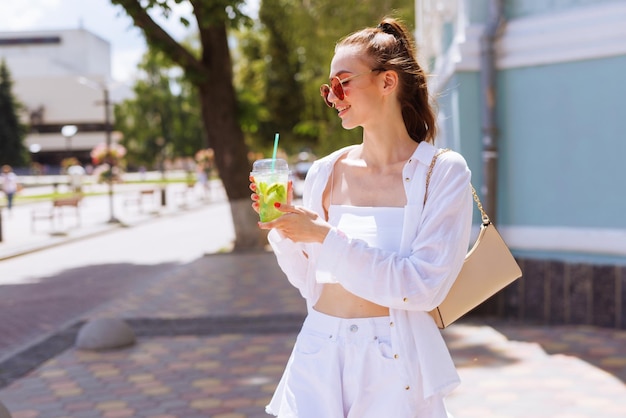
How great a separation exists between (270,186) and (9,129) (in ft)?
250

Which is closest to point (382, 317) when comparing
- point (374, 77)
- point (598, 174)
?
point (374, 77)

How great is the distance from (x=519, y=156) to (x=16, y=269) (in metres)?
9.65

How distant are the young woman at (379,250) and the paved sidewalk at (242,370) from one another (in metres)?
3.09

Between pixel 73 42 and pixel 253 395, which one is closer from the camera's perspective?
pixel 253 395

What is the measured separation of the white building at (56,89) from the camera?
94812mm

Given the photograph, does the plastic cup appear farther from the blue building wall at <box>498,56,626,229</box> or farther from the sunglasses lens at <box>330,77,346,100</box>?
the blue building wall at <box>498,56,626,229</box>

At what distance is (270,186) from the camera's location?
2.29 meters

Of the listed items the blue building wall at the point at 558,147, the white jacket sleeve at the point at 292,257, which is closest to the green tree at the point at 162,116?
the blue building wall at the point at 558,147

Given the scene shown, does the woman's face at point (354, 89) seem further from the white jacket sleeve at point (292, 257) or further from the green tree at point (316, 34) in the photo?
the green tree at point (316, 34)

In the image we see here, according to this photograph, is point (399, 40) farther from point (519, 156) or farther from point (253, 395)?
point (519, 156)

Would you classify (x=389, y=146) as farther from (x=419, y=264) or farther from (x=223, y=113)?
(x=223, y=113)

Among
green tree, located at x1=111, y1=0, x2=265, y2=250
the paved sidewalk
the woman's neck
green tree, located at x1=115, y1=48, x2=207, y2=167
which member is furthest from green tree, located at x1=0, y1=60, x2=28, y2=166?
the woman's neck

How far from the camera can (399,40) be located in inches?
96.7

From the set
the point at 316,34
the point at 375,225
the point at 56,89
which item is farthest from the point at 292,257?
the point at 56,89
